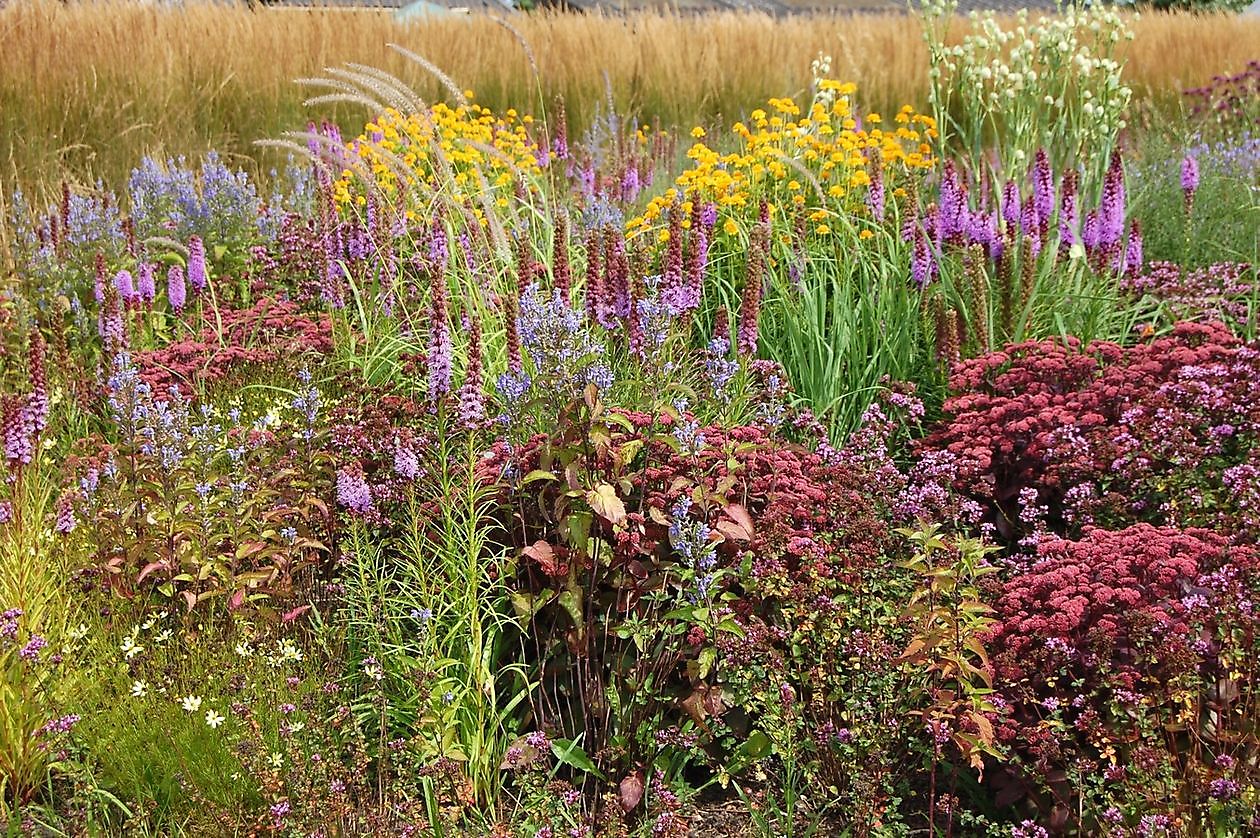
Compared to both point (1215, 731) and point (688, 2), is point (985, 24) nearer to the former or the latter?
point (1215, 731)

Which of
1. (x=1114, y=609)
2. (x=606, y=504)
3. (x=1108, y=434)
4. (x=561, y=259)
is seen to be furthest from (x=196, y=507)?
(x=1108, y=434)

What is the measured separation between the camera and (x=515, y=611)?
345 centimetres

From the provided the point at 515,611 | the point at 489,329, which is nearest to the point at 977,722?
the point at 515,611

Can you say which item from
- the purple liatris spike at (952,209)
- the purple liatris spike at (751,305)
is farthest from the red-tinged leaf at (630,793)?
the purple liatris spike at (952,209)

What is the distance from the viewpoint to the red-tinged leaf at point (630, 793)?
9.68 feet

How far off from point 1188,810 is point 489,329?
322 centimetres

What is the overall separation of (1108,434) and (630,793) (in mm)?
1983

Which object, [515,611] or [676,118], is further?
[676,118]

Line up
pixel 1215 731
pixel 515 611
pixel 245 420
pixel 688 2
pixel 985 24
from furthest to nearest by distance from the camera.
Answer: pixel 688 2, pixel 985 24, pixel 245 420, pixel 515 611, pixel 1215 731

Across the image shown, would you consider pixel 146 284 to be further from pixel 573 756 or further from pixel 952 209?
pixel 952 209

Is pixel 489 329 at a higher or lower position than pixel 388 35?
lower

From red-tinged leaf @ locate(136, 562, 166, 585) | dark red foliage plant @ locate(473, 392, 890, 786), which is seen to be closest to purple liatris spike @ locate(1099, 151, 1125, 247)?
dark red foliage plant @ locate(473, 392, 890, 786)

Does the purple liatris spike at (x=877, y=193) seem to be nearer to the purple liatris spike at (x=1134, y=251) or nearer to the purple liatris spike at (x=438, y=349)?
the purple liatris spike at (x=1134, y=251)

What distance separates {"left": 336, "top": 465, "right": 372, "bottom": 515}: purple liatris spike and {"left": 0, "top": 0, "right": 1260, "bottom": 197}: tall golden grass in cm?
395
